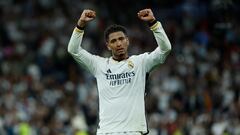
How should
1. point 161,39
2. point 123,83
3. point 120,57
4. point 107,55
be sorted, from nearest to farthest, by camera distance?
point 161,39, point 123,83, point 120,57, point 107,55

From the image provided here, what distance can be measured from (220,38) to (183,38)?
161cm

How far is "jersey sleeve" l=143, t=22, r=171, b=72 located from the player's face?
11.7 inches

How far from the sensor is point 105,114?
9883mm

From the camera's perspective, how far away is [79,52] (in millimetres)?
10156

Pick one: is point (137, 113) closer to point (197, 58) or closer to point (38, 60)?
point (197, 58)

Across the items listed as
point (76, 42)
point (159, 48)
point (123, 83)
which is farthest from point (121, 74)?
point (76, 42)

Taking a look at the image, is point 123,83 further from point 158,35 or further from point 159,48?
point 158,35

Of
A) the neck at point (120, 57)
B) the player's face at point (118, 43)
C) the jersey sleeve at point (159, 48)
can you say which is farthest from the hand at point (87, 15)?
the jersey sleeve at point (159, 48)

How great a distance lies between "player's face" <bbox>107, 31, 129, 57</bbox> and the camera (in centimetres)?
992

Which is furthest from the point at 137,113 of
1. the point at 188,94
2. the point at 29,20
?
the point at 29,20

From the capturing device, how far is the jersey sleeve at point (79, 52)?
33.2ft

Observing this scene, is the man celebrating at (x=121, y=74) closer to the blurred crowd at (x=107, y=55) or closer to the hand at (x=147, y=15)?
the hand at (x=147, y=15)

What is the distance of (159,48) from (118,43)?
48 centimetres

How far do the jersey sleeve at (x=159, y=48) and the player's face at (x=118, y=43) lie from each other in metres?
0.30
